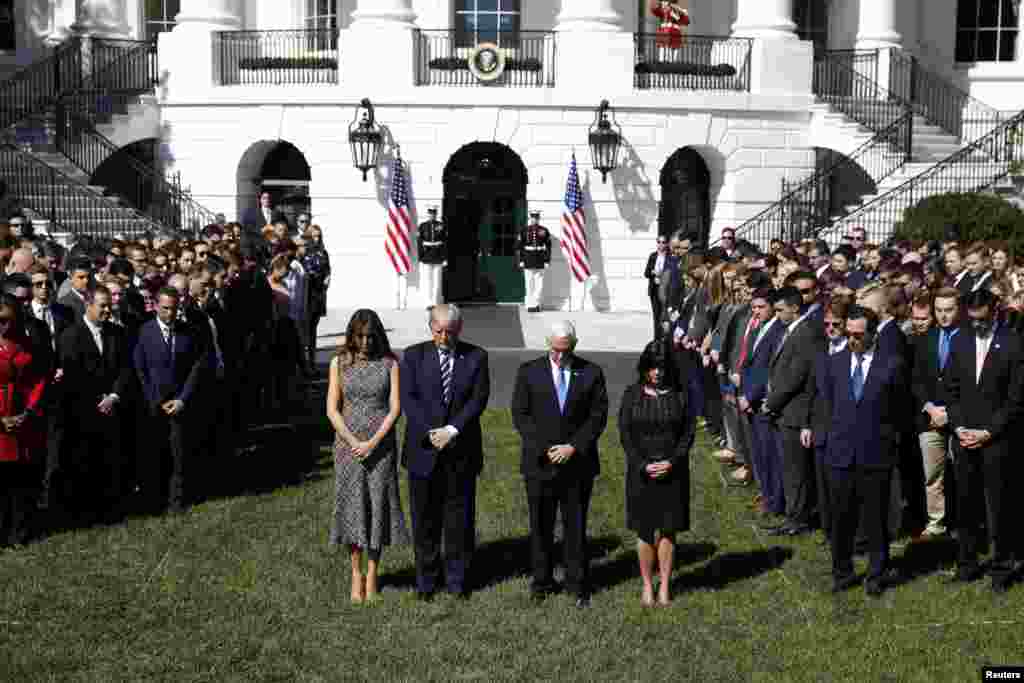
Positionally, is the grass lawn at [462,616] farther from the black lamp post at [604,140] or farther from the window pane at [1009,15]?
the window pane at [1009,15]

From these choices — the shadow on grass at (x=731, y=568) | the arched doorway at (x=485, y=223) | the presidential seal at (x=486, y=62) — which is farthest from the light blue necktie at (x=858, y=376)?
the arched doorway at (x=485, y=223)

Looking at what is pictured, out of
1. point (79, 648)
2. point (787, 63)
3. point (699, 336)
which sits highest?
point (787, 63)

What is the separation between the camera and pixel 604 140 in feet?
97.1

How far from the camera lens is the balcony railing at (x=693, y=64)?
30422mm

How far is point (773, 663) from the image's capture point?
31.2ft

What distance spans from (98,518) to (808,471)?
235 inches

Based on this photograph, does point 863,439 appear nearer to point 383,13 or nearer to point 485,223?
point 383,13

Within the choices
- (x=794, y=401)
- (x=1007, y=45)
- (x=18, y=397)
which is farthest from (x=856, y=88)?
(x=18, y=397)

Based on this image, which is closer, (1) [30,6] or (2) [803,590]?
(2) [803,590]

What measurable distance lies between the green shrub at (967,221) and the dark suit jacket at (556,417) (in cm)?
1426

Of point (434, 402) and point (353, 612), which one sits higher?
point (434, 402)

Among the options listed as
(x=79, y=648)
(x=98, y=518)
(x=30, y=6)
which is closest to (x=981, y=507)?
(x=79, y=648)

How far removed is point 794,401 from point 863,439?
1866mm

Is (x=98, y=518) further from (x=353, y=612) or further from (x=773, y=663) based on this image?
(x=773, y=663)
